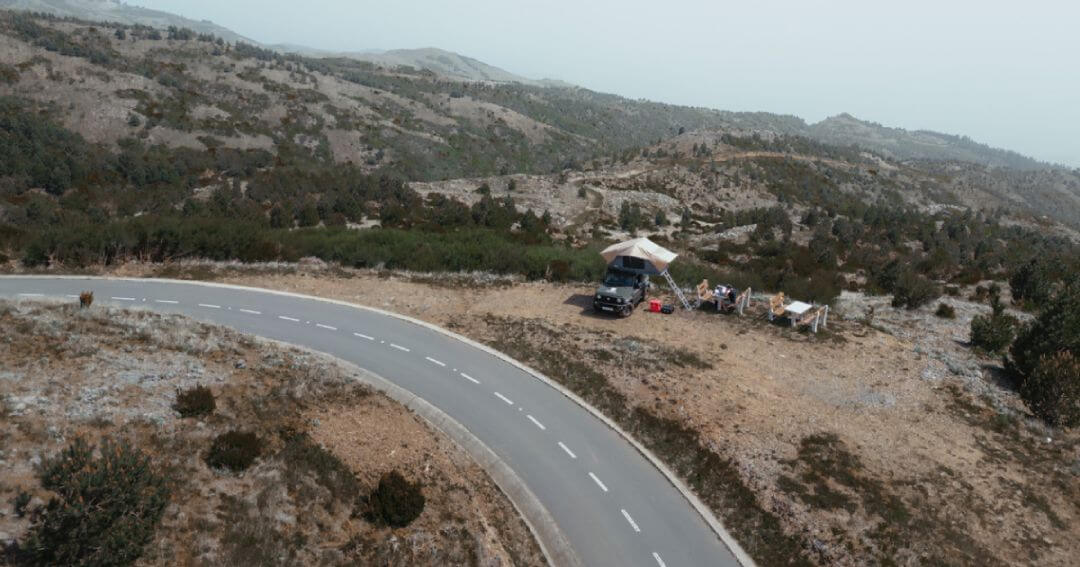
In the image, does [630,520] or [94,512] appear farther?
[630,520]

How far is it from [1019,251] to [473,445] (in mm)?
65288

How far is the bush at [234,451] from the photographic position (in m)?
12.7

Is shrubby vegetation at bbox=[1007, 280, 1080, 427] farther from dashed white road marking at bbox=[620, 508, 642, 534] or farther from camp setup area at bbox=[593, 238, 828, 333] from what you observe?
dashed white road marking at bbox=[620, 508, 642, 534]

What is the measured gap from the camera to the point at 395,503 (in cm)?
1244

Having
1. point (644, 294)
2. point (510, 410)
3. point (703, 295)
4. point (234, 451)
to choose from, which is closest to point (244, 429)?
point (234, 451)

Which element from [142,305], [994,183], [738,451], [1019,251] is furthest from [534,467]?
[994,183]

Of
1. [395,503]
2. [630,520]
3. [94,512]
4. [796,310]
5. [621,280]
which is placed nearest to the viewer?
[94,512]

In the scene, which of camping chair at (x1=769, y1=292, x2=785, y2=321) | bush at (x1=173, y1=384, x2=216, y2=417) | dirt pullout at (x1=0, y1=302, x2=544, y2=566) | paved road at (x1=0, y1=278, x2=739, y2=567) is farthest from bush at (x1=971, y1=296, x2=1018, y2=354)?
bush at (x1=173, y1=384, x2=216, y2=417)

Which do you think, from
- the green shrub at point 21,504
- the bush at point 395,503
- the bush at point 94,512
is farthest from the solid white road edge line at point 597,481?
the green shrub at point 21,504

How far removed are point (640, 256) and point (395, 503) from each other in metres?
17.1

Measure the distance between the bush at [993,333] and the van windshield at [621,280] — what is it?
1583 cm

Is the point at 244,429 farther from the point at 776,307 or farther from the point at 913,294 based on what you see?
the point at 913,294

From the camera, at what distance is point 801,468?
15.5 m

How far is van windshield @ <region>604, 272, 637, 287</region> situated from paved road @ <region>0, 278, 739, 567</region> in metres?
7.82
